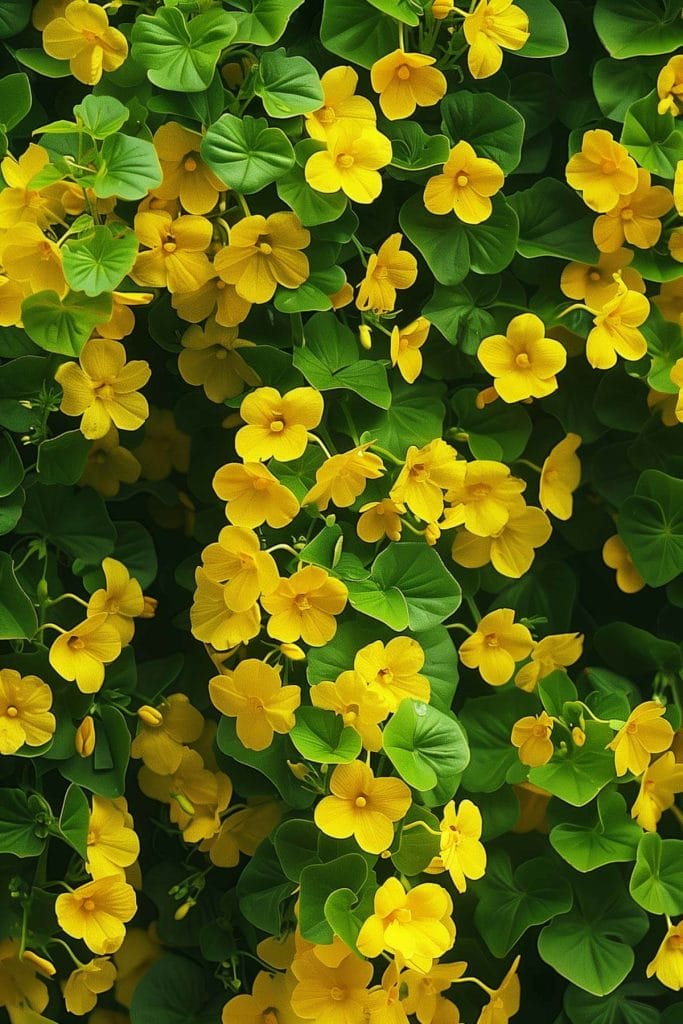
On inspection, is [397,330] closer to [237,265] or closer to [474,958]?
[237,265]

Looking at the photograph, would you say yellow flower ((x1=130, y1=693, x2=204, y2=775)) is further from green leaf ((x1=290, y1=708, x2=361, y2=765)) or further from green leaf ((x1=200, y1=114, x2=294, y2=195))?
green leaf ((x1=200, y1=114, x2=294, y2=195))

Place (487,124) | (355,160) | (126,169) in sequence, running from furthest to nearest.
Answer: (487,124) → (355,160) → (126,169)

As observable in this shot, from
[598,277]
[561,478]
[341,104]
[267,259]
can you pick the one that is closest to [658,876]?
[561,478]

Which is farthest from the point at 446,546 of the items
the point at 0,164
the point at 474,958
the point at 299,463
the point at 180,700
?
the point at 0,164

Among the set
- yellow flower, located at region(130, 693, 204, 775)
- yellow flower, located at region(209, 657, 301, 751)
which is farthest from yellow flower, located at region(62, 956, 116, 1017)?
yellow flower, located at region(209, 657, 301, 751)

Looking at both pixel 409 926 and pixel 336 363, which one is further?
pixel 336 363

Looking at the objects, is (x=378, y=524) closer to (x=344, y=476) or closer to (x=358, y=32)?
(x=344, y=476)

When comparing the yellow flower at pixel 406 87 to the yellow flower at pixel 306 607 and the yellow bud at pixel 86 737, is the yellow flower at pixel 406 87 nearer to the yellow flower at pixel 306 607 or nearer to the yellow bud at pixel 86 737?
the yellow flower at pixel 306 607
